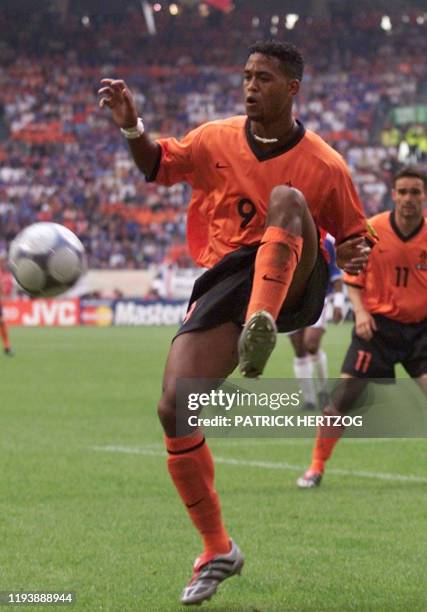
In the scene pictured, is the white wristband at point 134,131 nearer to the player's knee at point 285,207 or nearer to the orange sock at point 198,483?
the player's knee at point 285,207

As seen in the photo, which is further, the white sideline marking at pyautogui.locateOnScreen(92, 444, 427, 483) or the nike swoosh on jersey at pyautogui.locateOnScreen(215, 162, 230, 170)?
the white sideline marking at pyautogui.locateOnScreen(92, 444, 427, 483)

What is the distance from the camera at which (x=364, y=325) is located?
810 centimetres

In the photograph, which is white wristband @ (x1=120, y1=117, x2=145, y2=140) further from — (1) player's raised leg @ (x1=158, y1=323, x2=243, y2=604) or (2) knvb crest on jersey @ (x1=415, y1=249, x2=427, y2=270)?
(2) knvb crest on jersey @ (x1=415, y1=249, x2=427, y2=270)

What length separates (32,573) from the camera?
539cm

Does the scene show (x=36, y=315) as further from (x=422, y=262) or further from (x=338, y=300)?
(x=422, y=262)

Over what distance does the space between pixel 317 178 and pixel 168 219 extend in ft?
116

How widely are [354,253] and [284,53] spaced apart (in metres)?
0.99

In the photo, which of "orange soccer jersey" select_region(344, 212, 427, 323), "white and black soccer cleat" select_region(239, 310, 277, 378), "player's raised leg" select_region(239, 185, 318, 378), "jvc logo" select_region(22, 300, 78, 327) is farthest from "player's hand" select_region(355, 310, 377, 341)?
"jvc logo" select_region(22, 300, 78, 327)

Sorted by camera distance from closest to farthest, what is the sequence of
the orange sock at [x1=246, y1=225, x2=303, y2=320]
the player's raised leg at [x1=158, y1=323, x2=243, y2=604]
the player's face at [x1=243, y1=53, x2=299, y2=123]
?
1. the orange sock at [x1=246, y1=225, x2=303, y2=320]
2. the player's raised leg at [x1=158, y1=323, x2=243, y2=604]
3. the player's face at [x1=243, y1=53, x2=299, y2=123]

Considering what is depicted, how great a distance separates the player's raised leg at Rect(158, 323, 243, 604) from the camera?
5.00 m

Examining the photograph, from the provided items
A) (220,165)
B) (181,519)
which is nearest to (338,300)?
(181,519)

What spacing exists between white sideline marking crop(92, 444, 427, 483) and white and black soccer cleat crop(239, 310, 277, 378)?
430cm

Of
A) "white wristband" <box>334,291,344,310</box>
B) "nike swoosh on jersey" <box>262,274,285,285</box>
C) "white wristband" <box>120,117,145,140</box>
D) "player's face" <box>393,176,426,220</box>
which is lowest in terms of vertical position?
"white wristband" <box>334,291,344,310</box>

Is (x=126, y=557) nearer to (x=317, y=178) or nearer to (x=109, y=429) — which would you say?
(x=317, y=178)
